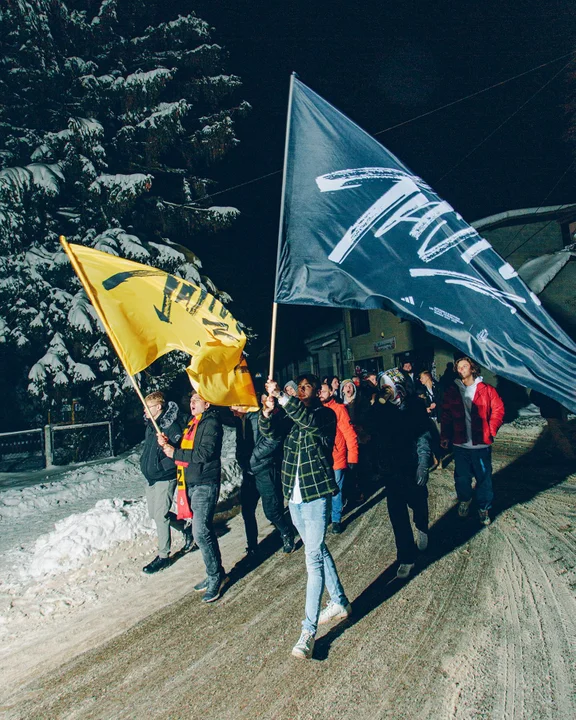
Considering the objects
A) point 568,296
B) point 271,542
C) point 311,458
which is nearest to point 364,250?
point 311,458

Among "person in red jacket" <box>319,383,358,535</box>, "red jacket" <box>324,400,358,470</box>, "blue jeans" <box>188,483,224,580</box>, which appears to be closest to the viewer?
"blue jeans" <box>188,483,224,580</box>

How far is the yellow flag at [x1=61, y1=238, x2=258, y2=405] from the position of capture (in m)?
4.21

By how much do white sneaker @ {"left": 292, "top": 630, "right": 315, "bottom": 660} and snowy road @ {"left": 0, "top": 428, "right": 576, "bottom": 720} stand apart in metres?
0.06

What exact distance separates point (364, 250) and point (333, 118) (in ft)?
4.26

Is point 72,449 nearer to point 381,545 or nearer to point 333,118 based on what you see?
point 381,545

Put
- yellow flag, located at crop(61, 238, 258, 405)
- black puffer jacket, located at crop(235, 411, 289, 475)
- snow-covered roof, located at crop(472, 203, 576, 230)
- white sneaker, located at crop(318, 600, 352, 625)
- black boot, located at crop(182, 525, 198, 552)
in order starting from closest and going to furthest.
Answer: white sneaker, located at crop(318, 600, 352, 625) < yellow flag, located at crop(61, 238, 258, 405) < black puffer jacket, located at crop(235, 411, 289, 475) < black boot, located at crop(182, 525, 198, 552) < snow-covered roof, located at crop(472, 203, 576, 230)

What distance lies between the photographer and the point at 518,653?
11.3 ft

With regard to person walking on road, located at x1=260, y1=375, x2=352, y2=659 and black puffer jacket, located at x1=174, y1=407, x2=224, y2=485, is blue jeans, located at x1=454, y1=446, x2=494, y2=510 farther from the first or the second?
black puffer jacket, located at x1=174, y1=407, x2=224, y2=485

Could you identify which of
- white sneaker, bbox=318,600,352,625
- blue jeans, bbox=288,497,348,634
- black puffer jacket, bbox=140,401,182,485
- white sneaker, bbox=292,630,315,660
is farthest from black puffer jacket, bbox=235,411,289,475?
white sneaker, bbox=292,630,315,660

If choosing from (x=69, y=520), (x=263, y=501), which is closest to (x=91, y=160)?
(x=69, y=520)

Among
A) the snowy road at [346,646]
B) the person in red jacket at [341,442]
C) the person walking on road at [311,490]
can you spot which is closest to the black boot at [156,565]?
the snowy road at [346,646]

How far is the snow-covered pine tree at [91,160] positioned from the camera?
491 inches

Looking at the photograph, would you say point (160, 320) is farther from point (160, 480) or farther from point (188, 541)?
point (188, 541)

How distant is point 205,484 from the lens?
4.72 meters
